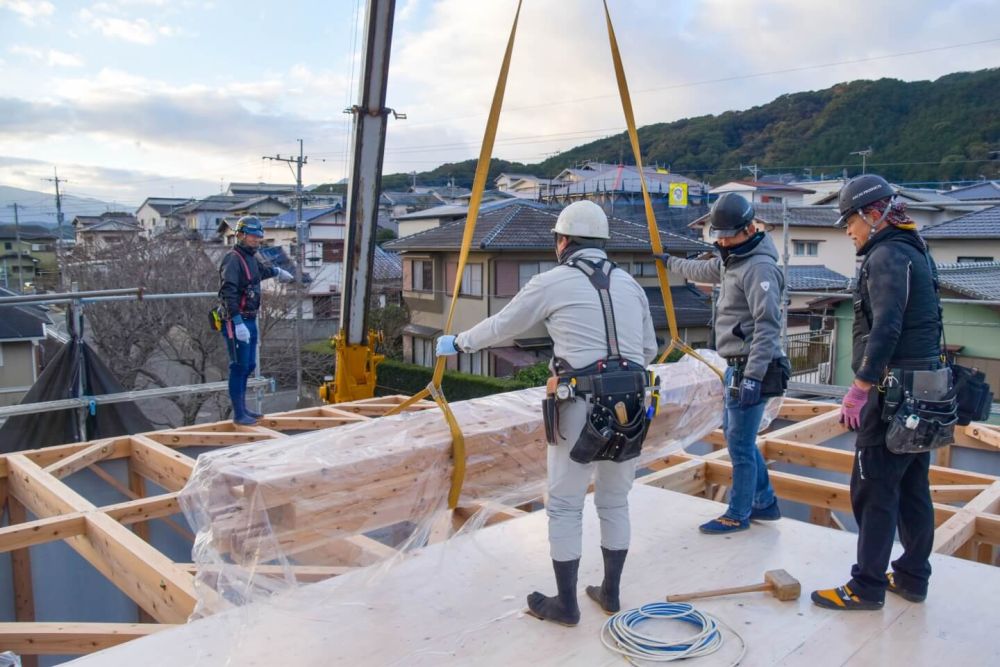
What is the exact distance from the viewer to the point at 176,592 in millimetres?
2865

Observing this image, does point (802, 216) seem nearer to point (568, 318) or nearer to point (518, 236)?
point (518, 236)

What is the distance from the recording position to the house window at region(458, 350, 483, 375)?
20.2m

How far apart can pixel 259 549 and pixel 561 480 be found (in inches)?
41.6

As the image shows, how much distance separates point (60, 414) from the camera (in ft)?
19.6

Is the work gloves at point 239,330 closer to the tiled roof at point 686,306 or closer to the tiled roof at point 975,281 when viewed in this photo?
the tiled roof at point 975,281

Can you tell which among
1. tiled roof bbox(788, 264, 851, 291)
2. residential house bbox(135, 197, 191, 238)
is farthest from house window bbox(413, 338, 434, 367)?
residential house bbox(135, 197, 191, 238)

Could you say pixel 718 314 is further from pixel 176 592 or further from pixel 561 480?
pixel 176 592

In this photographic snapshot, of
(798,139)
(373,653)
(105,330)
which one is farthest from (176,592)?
(798,139)

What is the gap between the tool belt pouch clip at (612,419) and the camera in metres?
2.46

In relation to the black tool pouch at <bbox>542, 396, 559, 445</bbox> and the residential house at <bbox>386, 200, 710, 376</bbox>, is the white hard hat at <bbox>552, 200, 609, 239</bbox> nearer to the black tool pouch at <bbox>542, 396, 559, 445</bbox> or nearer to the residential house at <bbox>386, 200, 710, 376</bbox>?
the black tool pouch at <bbox>542, 396, 559, 445</bbox>

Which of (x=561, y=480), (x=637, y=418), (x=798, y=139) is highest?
(x=798, y=139)

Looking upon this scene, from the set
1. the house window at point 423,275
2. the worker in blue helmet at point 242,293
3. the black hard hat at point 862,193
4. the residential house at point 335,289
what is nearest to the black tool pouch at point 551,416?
the black hard hat at point 862,193

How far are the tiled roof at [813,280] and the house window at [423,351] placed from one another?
10286 millimetres

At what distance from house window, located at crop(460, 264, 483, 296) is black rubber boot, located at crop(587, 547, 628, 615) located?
661 inches
